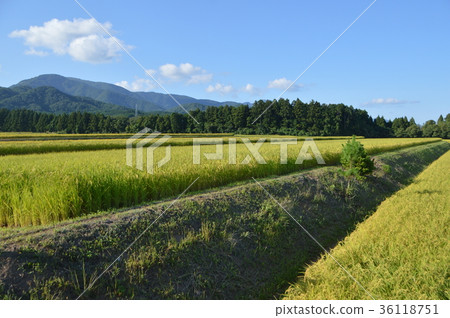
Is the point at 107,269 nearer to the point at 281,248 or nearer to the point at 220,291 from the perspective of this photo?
the point at 220,291

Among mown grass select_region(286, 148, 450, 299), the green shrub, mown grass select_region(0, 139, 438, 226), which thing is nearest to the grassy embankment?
mown grass select_region(0, 139, 438, 226)

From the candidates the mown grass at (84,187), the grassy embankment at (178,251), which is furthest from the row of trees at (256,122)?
the grassy embankment at (178,251)

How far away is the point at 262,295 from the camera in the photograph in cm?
530

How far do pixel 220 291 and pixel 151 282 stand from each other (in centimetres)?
131

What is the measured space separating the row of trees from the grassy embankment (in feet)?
27.0

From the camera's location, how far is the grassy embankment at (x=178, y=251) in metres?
4.31

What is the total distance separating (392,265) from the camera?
16.0 feet

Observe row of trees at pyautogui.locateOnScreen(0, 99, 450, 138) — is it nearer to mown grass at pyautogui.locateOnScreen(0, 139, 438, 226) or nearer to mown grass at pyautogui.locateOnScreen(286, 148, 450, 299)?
mown grass at pyautogui.locateOnScreen(0, 139, 438, 226)

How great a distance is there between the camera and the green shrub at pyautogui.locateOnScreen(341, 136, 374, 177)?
12985mm

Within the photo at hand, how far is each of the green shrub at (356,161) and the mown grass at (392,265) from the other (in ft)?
18.1

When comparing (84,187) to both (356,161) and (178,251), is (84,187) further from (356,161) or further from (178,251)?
(356,161)

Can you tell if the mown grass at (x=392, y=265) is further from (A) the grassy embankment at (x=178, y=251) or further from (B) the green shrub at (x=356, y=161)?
(B) the green shrub at (x=356, y=161)

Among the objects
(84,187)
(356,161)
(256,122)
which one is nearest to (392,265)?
(84,187)
